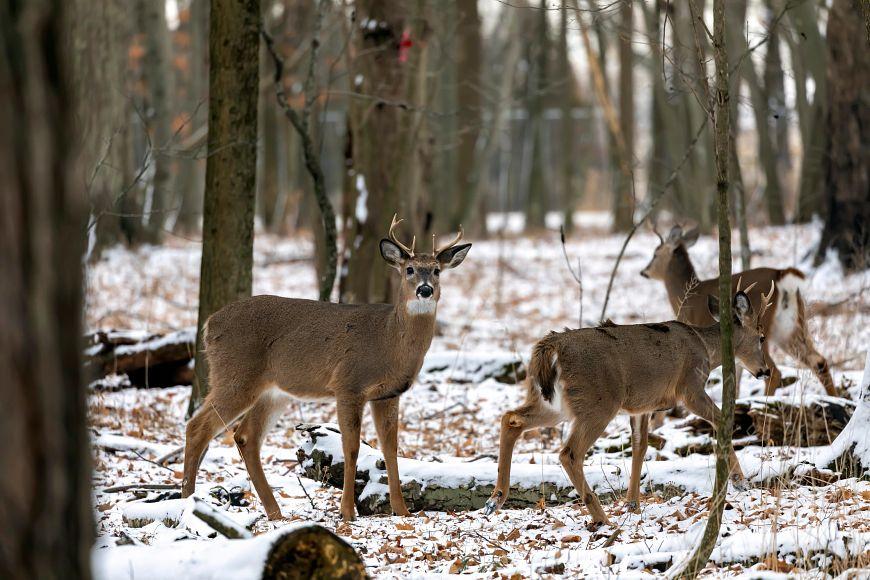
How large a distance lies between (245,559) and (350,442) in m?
2.57

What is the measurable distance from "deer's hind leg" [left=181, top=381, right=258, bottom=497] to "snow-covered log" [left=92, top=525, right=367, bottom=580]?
2.40m

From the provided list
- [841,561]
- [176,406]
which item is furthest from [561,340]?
[176,406]

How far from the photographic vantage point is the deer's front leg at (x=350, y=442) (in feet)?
19.4

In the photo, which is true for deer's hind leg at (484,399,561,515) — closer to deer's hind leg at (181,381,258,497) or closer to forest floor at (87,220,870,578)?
forest floor at (87,220,870,578)

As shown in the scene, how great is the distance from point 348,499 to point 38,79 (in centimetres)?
402

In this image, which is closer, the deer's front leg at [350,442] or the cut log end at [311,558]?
the cut log end at [311,558]

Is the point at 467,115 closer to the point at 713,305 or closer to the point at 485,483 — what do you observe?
the point at 713,305

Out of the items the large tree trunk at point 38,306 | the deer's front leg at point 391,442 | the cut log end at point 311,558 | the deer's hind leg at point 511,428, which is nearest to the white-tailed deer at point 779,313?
the deer's hind leg at point 511,428

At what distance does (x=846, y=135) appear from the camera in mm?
13430

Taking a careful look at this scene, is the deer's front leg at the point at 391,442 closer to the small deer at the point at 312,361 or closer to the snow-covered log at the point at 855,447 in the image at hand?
the small deer at the point at 312,361

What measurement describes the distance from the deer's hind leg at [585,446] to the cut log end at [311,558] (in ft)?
6.38

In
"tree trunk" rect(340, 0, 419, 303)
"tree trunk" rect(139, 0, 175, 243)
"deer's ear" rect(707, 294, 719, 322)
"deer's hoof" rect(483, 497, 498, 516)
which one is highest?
"tree trunk" rect(139, 0, 175, 243)

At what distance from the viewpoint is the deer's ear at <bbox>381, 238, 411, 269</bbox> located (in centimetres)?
646

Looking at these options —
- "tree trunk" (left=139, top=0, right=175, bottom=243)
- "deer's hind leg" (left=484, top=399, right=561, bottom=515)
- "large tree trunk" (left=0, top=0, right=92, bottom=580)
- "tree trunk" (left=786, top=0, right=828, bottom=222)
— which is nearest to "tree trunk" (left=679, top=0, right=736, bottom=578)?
"deer's hind leg" (left=484, top=399, right=561, bottom=515)
